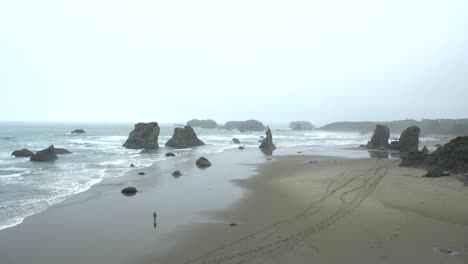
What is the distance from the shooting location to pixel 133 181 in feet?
97.4

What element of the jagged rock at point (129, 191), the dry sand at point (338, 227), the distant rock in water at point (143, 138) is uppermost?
the distant rock in water at point (143, 138)

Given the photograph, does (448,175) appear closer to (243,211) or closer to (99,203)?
(243,211)

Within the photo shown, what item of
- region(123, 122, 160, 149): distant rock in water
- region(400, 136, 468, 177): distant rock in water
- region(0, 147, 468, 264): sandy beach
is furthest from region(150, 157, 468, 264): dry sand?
region(123, 122, 160, 149): distant rock in water

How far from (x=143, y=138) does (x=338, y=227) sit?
59.3 m

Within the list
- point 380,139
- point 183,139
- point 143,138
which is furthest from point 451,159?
point 183,139

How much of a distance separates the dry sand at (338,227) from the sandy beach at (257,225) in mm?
43

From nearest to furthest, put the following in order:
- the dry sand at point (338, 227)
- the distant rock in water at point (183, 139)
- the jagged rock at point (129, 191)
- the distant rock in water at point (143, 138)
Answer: the dry sand at point (338, 227)
the jagged rock at point (129, 191)
the distant rock in water at point (143, 138)
the distant rock in water at point (183, 139)

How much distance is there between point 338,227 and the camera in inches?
623

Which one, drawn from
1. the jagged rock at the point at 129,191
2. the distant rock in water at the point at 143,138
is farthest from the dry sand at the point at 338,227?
the distant rock in water at the point at 143,138

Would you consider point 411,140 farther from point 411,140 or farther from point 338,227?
point 338,227

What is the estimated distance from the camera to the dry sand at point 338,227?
41.0ft

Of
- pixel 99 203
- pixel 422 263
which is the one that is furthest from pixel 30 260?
pixel 422 263

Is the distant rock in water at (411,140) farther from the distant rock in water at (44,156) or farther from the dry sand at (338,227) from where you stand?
the distant rock in water at (44,156)

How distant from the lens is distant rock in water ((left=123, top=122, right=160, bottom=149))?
69.1m
